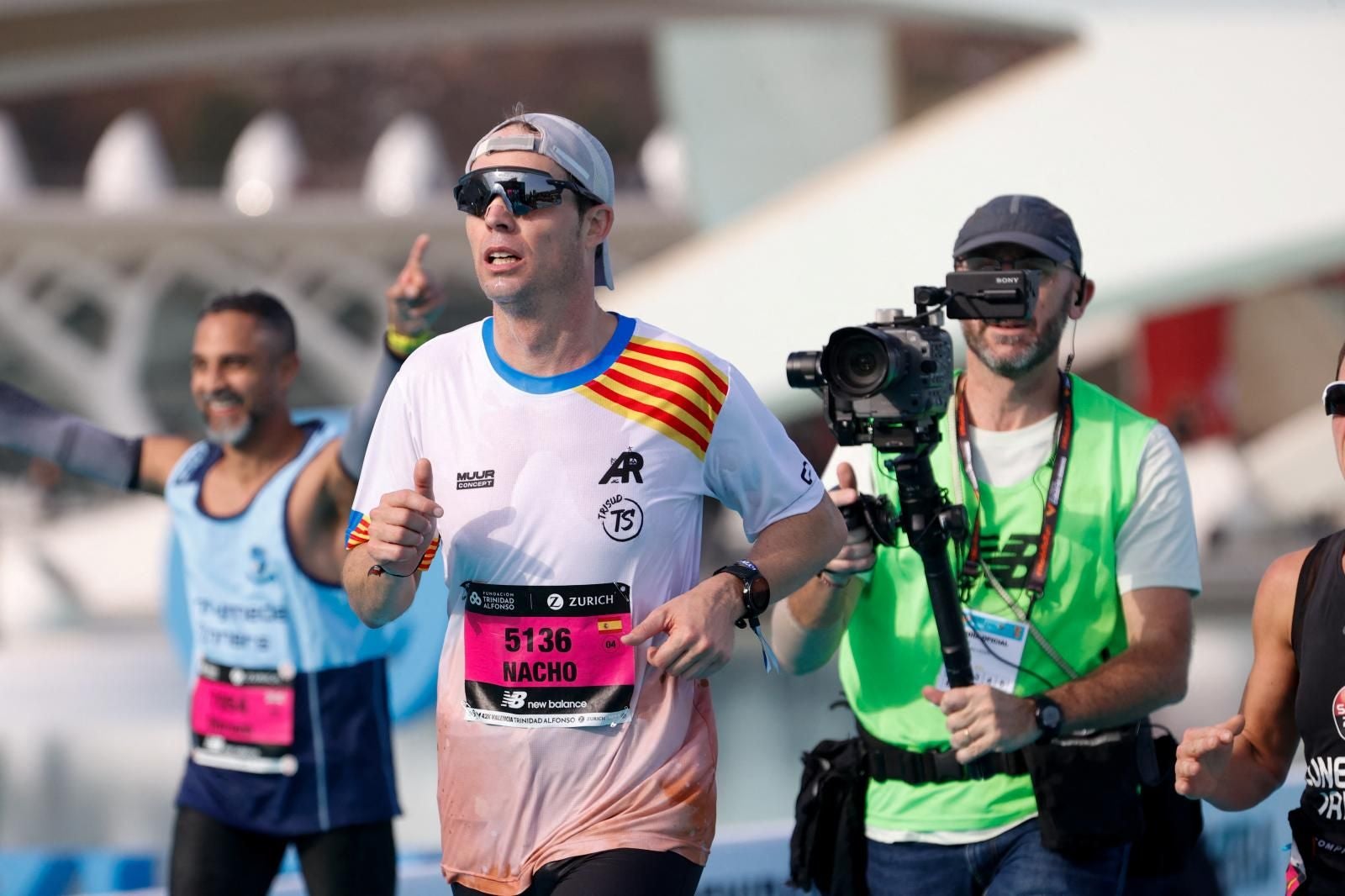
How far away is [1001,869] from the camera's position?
Answer: 3.69 metres

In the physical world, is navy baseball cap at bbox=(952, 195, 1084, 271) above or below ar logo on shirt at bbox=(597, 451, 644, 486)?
above

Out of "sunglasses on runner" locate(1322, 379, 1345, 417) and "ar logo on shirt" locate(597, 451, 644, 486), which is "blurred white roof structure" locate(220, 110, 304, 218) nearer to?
"ar logo on shirt" locate(597, 451, 644, 486)

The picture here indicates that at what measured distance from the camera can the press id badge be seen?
3.78 metres

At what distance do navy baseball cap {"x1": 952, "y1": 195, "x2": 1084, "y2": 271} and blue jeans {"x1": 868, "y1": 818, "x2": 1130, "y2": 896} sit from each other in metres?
1.12

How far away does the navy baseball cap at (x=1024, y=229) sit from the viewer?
12.6ft

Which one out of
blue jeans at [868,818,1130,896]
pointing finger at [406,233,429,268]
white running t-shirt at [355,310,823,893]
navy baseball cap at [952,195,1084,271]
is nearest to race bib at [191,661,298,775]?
pointing finger at [406,233,429,268]

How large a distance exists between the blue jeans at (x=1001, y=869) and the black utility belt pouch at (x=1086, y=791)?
4cm

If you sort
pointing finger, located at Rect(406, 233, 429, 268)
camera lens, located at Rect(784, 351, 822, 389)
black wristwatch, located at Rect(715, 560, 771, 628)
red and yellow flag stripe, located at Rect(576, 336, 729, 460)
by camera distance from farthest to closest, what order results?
1. pointing finger, located at Rect(406, 233, 429, 268)
2. camera lens, located at Rect(784, 351, 822, 389)
3. red and yellow flag stripe, located at Rect(576, 336, 729, 460)
4. black wristwatch, located at Rect(715, 560, 771, 628)

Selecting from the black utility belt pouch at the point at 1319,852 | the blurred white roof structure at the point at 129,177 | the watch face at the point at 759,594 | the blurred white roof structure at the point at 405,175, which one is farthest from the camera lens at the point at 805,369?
the blurred white roof structure at the point at 129,177

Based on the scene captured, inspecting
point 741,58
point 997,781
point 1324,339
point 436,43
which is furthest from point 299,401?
point 997,781

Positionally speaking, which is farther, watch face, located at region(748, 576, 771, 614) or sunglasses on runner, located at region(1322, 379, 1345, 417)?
watch face, located at region(748, 576, 771, 614)

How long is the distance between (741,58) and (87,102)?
3348cm

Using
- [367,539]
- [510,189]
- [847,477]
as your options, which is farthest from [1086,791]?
[510,189]

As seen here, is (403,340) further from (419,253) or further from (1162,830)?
(1162,830)
